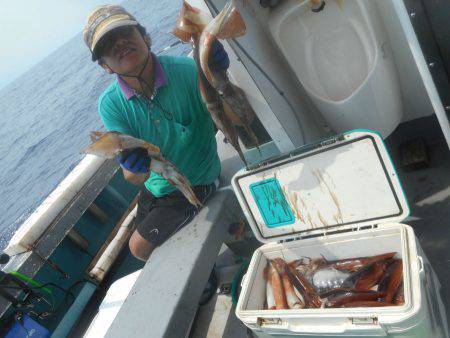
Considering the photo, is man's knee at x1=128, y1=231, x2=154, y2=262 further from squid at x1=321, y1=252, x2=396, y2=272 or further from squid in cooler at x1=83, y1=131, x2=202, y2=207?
squid at x1=321, y1=252, x2=396, y2=272

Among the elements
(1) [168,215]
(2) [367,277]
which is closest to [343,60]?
(2) [367,277]

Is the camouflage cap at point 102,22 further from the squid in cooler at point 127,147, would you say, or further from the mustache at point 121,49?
the squid in cooler at point 127,147

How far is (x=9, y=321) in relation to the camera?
333 cm

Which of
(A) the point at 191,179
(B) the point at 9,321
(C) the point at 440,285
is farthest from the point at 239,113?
(B) the point at 9,321

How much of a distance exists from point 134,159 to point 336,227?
139 cm

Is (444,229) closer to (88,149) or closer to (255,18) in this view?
(255,18)

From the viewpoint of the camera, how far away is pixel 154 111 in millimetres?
2658

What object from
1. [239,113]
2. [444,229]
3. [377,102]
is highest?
[239,113]

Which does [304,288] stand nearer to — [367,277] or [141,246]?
[367,277]

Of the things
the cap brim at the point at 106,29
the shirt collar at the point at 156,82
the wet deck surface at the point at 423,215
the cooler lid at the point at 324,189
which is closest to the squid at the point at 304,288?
the cooler lid at the point at 324,189

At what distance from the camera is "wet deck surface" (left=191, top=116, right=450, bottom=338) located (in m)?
2.28

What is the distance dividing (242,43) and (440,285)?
6.59 ft

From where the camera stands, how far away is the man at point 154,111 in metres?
2.31

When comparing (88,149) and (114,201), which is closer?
(88,149)
